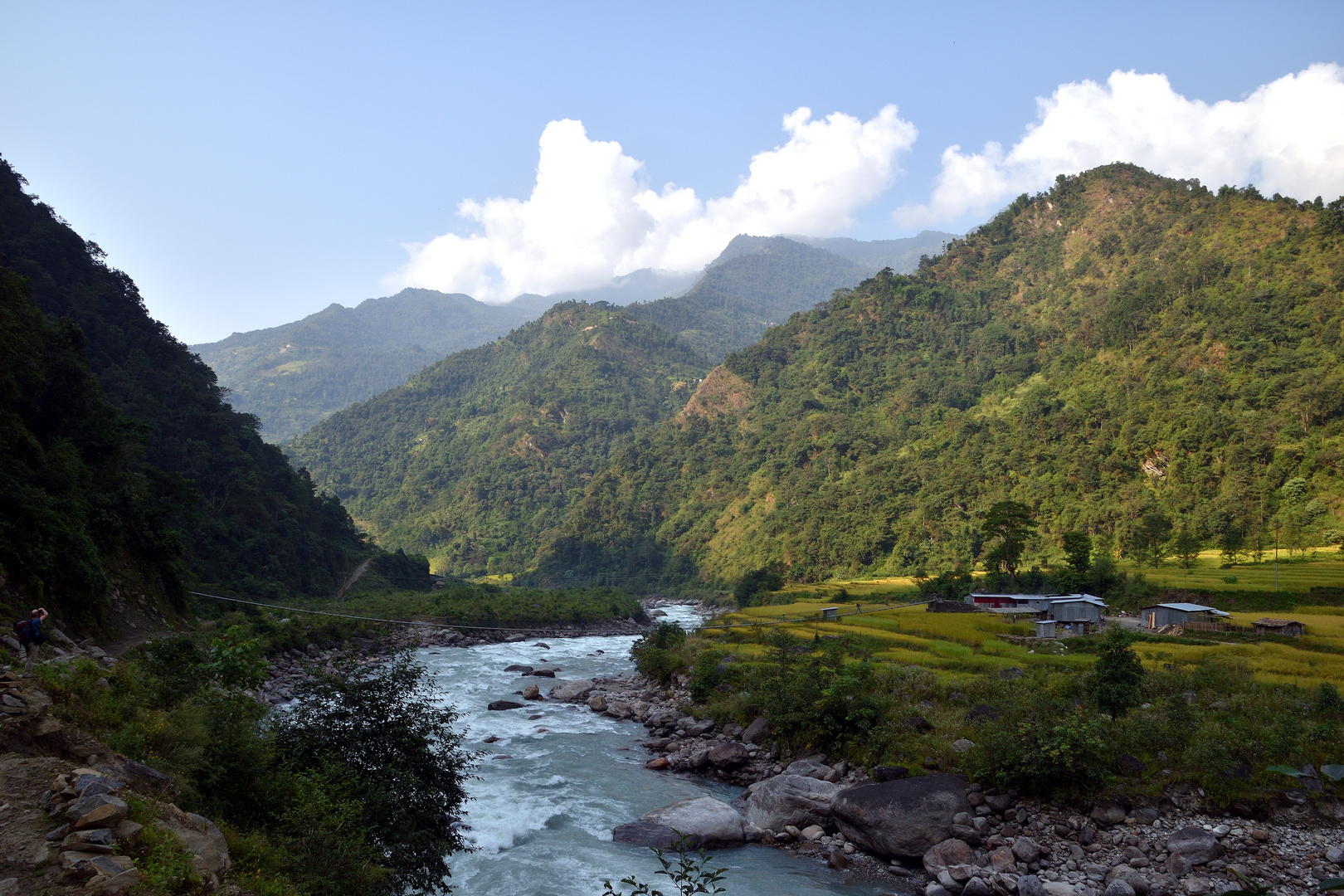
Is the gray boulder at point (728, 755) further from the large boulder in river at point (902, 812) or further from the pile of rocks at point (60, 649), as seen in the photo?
the pile of rocks at point (60, 649)

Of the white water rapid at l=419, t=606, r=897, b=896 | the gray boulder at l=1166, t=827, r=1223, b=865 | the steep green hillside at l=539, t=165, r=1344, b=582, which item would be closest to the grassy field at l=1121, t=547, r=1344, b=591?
the steep green hillside at l=539, t=165, r=1344, b=582

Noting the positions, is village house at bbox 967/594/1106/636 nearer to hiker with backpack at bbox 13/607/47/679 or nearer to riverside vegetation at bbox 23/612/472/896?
riverside vegetation at bbox 23/612/472/896

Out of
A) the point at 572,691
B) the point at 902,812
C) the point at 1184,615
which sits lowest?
the point at 572,691

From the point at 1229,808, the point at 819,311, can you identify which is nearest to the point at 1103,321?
the point at 819,311

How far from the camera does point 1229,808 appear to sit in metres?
14.9

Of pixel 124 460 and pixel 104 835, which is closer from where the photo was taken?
pixel 104 835

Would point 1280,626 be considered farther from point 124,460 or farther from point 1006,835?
point 124,460

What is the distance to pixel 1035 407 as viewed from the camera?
244ft

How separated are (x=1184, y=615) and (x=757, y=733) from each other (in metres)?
20.3

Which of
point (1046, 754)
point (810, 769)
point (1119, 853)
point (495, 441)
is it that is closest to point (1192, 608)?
point (1046, 754)

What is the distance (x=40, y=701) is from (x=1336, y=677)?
98.2 ft

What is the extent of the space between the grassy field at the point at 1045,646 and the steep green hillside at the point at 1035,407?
2045cm

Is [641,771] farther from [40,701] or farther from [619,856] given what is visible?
[40,701]

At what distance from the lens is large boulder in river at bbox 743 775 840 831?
17.0m
